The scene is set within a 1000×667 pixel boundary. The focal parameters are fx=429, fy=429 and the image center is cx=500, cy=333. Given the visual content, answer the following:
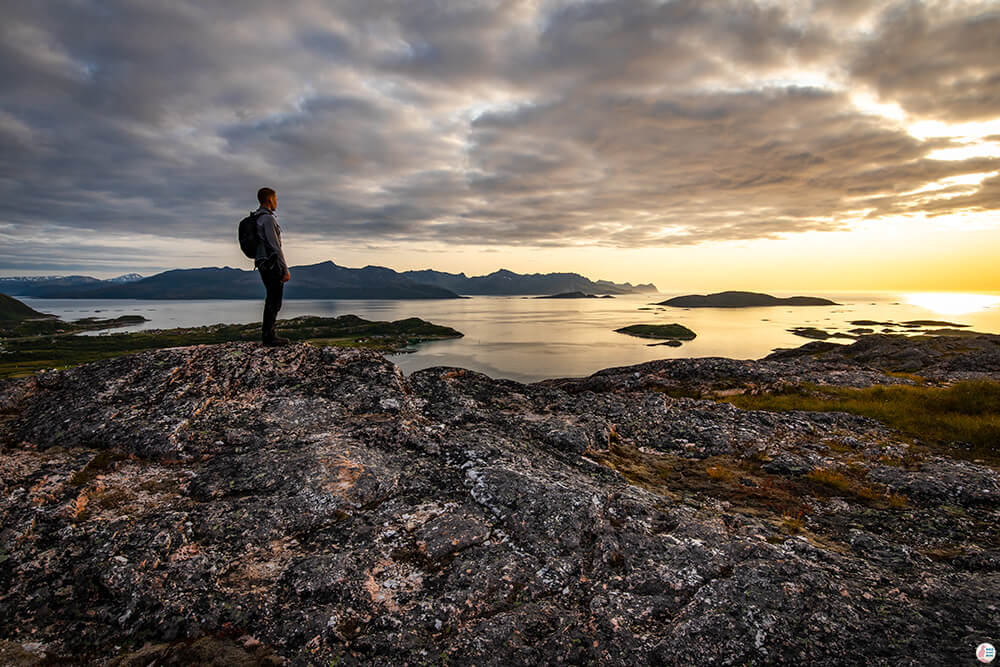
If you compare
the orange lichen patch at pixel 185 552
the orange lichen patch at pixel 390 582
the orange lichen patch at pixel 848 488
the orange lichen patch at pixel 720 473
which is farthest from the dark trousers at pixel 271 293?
the orange lichen patch at pixel 848 488

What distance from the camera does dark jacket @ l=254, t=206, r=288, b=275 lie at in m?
11.8

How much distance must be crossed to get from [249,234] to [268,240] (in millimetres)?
569

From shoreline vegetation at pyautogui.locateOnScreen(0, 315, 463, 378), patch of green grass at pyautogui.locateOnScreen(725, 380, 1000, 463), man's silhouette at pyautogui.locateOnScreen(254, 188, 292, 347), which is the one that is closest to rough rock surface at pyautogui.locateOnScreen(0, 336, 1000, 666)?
man's silhouette at pyautogui.locateOnScreen(254, 188, 292, 347)

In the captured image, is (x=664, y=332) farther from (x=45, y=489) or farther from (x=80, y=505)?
(x=45, y=489)

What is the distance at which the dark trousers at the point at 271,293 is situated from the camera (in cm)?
1220

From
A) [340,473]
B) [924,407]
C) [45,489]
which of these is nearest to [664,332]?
[924,407]

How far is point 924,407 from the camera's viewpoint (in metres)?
16.5

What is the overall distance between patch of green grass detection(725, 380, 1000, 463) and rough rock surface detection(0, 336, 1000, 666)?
3.63 m

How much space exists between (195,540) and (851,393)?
24.4 m

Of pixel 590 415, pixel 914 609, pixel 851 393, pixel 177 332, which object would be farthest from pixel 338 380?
pixel 177 332

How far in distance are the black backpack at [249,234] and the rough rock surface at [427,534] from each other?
2.82m

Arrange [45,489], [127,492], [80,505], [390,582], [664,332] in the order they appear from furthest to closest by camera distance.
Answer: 1. [664,332]
2. [127,492]
3. [45,489]
4. [80,505]
5. [390,582]

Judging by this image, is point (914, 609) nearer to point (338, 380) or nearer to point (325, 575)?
point (325, 575)

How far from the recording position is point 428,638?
5.20 metres
